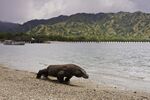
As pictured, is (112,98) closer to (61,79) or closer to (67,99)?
(67,99)

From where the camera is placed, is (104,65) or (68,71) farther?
(104,65)

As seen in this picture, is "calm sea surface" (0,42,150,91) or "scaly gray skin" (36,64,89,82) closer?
"scaly gray skin" (36,64,89,82)

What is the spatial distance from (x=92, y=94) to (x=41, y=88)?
9.86 feet

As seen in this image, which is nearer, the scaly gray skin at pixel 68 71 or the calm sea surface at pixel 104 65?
the scaly gray skin at pixel 68 71

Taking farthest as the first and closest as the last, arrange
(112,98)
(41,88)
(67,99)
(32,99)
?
(41,88), (112,98), (67,99), (32,99)

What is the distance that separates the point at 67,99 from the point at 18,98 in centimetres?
232

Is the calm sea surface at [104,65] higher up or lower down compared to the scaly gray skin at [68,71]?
lower down

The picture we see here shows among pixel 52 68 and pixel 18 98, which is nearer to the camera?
pixel 18 98

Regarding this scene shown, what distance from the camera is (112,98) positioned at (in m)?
18.0

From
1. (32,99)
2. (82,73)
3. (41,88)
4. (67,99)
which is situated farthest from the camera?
(82,73)

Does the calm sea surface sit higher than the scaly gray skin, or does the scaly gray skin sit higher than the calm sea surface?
the scaly gray skin

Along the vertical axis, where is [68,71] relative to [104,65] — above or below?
above

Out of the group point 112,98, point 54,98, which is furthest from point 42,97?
point 112,98

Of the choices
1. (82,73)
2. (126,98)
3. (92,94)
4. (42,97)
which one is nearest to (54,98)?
(42,97)
